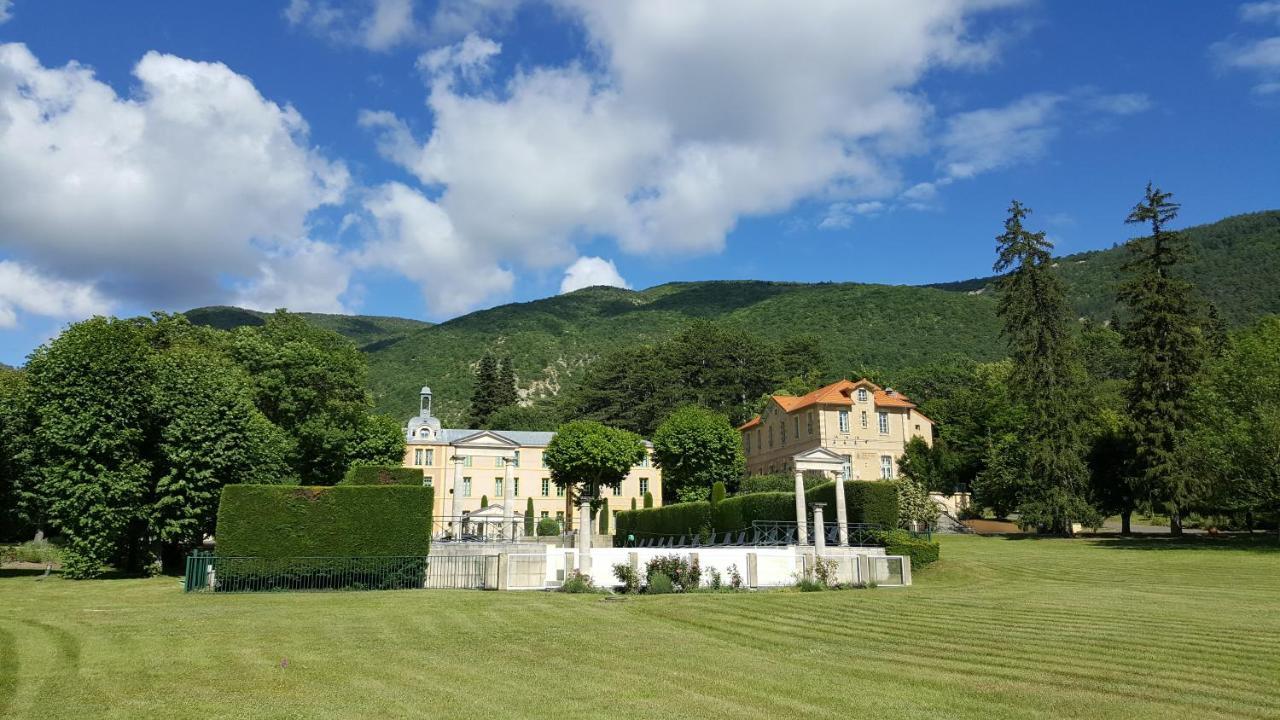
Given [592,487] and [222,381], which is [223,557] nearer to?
[222,381]

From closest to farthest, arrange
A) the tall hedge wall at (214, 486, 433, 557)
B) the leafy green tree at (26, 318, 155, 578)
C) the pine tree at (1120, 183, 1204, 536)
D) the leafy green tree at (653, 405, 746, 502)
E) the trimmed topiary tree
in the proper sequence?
the tall hedge wall at (214, 486, 433, 557)
the leafy green tree at (26, 318, 155, 578)
the pine tree at (1120, 183, 1204, 536)
the trimmed topiary tree
the leafy green tree at (653, 405, 746, 502)

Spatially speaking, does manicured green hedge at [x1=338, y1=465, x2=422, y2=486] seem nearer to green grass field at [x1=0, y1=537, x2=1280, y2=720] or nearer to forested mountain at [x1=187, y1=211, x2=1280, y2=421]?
green grass field at [x1=0, y1=537, x2=1280, y2=720]

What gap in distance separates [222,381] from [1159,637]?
3133 centimetres

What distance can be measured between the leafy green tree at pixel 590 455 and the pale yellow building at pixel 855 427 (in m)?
11.1

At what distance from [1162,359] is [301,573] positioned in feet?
126

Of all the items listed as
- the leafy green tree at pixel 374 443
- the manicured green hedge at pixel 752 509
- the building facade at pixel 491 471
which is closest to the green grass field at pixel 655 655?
the manicured green hedge at pixel 752 509

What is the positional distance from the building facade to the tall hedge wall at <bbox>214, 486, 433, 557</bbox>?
133 feet

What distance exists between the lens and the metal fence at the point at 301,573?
24703mm

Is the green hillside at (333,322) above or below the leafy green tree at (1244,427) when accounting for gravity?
above

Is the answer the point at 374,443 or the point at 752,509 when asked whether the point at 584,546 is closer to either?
the point at 752,509

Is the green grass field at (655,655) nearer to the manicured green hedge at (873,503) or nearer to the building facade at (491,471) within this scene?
the manicured green hedge at (873,503)

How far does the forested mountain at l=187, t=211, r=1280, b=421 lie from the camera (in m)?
115

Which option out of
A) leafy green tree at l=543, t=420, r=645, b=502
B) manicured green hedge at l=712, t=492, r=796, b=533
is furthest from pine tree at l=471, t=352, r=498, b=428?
manicured green hedge at l=712, t=492, r=796, b=533

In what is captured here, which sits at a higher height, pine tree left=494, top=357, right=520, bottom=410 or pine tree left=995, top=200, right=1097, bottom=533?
pine tree left=494, top=357, right=520, bottom=410
